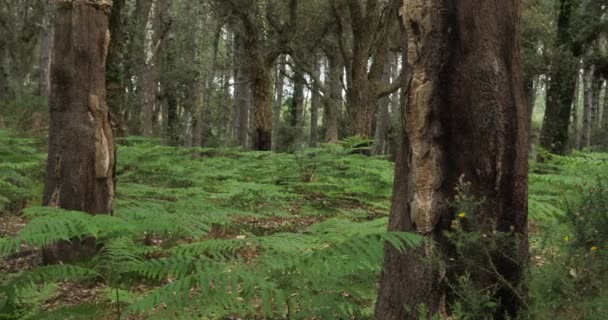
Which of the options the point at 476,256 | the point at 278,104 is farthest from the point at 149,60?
the point at 278,104

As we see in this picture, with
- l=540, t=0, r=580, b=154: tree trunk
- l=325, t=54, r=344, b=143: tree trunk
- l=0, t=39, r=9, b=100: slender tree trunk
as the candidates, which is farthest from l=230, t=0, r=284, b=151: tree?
l=0, t=39, r=9, b=100: slender tree trunk

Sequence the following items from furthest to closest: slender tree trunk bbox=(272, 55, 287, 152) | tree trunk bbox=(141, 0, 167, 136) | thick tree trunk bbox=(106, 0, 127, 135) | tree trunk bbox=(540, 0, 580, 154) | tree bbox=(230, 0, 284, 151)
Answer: slender tree trunk bbox=(272, 55, 287, 152) → tree trunk bbox=(141, 0, 167, 136) → tree bbox=(230, 0, 284, 151) → tree trunk bbox=(540, 0, 580, 154) → thick tree trunk bbox=(106, 0, 127, 135)

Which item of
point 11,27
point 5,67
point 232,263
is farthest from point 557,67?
point 11,27

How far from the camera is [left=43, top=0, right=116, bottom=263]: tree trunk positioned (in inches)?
215

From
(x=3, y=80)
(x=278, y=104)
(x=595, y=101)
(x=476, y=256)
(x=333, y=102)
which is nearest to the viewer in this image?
(x=476, y=256)

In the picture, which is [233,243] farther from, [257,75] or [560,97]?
[560,97]

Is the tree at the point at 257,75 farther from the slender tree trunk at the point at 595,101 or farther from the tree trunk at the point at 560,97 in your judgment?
the slender tree trunk at the point at 595,101

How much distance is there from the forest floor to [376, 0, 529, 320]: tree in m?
0.25

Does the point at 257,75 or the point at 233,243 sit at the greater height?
the point at 257,75

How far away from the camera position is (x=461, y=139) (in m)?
2.83

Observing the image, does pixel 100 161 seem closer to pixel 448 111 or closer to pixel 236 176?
pixel 236 176

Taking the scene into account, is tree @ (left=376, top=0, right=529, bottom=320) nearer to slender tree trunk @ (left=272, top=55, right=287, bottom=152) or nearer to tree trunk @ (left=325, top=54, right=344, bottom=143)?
tree trunk @ (left=325, top=54, right=344, bottom=143)

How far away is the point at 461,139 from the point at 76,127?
411 cm

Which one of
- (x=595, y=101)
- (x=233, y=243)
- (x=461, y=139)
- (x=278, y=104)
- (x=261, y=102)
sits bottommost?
(x=233, y=243)
